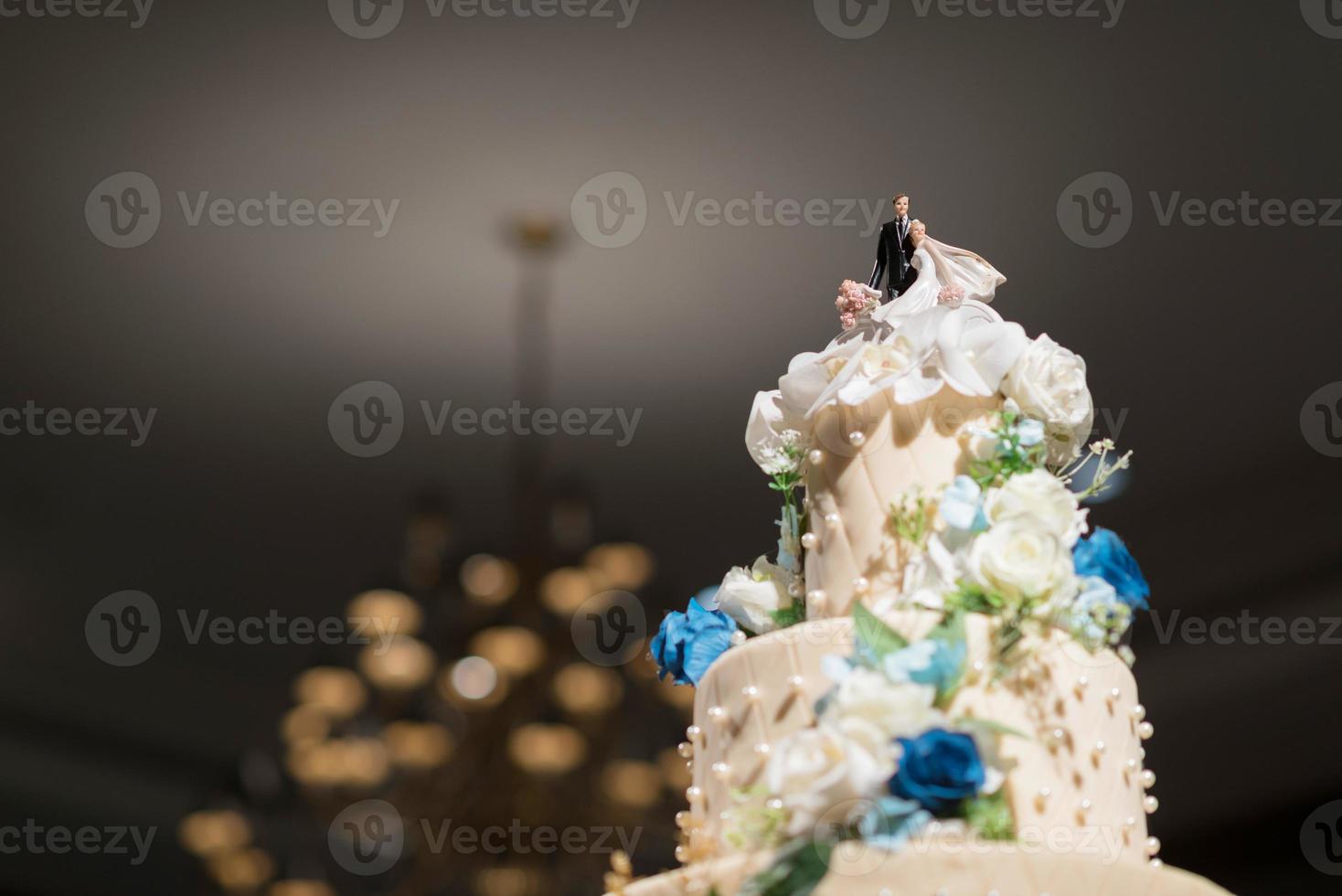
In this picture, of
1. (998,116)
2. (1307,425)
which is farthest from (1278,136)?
(1307,425)

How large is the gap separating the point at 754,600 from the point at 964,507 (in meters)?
0.50

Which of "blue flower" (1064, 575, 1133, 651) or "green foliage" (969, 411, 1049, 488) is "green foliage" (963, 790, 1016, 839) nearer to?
"blue flower" (1064, 575, 1133, 651)

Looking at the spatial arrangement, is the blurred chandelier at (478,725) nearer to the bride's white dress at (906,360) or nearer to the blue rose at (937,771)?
the bride's white dress at (906,360)

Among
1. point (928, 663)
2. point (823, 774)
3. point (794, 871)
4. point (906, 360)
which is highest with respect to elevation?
point (906, 360)

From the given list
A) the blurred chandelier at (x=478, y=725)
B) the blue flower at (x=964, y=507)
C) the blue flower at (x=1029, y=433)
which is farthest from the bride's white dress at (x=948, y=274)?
the blurred chandelier at (x=478, y=725)

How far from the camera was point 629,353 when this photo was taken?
480 centimetres

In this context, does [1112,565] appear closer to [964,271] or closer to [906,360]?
[906,360]

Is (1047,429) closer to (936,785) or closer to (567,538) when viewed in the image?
(936,785)

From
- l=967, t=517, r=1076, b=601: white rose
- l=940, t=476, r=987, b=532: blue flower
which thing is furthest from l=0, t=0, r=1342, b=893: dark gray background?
l=967, t=517, r=1076, b=601: white rose

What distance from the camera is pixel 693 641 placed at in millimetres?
2309

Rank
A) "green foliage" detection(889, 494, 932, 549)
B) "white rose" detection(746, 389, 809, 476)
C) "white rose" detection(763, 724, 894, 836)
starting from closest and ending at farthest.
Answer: "white rose" detection(763, 724, 894, 836) < "green foliage" detection(889, 494, 932, 549) < "white rose" detection(746, 389, 809, 476)

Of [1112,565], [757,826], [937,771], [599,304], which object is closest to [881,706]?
[937,771]

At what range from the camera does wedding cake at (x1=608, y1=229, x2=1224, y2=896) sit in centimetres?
161

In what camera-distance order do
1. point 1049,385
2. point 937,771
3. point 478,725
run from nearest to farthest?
point 937,771, point 1049,385, point 478,725
